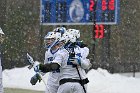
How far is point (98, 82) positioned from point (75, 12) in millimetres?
5707

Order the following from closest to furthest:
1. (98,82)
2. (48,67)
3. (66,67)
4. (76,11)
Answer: (48,67) < (66,67) < (98,82) < (76,11)

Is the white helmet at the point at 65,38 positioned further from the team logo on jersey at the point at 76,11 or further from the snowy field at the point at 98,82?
the team logo on jersey at the point at 76,11

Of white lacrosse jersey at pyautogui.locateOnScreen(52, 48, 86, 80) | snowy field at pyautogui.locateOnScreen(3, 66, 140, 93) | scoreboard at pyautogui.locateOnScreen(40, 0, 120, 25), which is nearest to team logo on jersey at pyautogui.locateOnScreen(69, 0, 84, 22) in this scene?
scoreboard at pyautogui.locateOnScreen(40, 0, 120, 25)

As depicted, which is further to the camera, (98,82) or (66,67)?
(98,82)

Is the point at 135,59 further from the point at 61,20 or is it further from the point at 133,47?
the point at 61,20

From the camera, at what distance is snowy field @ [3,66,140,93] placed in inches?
701

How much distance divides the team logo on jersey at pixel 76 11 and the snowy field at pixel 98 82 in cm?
319

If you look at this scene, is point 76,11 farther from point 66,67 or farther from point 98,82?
point 66,67

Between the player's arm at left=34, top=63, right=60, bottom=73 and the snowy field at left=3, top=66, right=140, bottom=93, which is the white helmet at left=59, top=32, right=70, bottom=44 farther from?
the snowy field at left=3, top=66, right=140, bottom=93

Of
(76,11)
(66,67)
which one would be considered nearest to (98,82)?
(76,11)

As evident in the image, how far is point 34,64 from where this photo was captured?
29.8ft

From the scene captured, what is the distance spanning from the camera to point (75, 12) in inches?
956

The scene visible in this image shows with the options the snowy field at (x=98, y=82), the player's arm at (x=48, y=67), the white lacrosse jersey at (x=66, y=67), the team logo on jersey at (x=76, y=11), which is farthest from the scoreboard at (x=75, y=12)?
the player's arm at (x=48, y=67)

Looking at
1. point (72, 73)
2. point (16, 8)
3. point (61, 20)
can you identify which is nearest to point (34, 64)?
point (72, 73)
